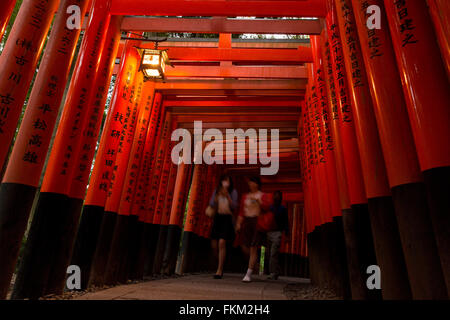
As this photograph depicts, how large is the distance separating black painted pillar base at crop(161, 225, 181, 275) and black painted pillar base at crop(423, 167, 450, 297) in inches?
263

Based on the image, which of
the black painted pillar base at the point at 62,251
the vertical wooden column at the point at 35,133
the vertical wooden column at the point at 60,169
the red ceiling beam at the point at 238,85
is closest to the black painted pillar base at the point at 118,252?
the black painted pillar base at the point at 62,251

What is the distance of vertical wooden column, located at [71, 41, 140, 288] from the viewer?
15.1 ft

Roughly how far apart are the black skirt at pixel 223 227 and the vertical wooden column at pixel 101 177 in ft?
7.15

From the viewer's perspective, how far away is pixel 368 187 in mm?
2979

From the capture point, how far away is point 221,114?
28.6 feet

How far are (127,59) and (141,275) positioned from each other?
13.4 ft

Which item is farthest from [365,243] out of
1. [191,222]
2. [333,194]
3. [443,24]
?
[191,222]

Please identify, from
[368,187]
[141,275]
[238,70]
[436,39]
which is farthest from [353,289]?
[238,70]

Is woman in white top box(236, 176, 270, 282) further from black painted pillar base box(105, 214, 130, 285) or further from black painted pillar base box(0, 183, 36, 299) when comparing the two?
black painted pillar base box(0, 183, 36, 299)

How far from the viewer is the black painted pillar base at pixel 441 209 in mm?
2023

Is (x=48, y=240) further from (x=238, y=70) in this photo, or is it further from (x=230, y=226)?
(x=238, y=70)

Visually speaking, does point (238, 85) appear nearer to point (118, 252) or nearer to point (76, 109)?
point (76, 109)

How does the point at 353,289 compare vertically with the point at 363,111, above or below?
below

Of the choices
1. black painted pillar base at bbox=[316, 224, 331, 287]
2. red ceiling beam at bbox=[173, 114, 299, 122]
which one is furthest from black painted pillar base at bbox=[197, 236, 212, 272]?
black painted pillar base at bbox=[316, 224, 331, 287]
